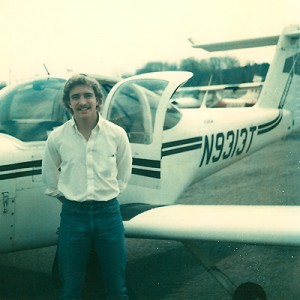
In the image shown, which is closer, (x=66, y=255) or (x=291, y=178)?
(x=66, y=255)

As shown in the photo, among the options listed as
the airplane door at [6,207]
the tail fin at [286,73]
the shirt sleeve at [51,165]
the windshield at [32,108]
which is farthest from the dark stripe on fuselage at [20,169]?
the tail fin at [286,73]

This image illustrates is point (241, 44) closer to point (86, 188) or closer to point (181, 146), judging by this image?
point (181, 146)

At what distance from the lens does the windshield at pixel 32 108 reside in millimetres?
3273

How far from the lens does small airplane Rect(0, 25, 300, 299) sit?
2995 millimetres

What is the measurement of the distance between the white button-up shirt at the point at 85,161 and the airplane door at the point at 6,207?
22.7 inches

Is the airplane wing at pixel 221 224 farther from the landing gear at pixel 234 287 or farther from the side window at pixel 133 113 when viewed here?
the side window at pixel 133 113

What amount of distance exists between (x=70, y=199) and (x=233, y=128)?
3053 millimetres

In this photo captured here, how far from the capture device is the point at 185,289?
11.7ft

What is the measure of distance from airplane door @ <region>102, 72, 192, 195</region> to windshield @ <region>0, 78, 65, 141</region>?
41 cm

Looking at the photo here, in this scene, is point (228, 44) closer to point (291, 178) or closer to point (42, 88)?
point (291, 178)

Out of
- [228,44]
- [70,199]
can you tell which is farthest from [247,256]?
[228,44]

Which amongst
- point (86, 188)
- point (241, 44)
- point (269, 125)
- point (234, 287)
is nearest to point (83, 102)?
point (86, 188)

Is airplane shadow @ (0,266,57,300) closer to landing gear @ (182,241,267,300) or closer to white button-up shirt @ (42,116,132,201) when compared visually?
landing gear @ (182,241,267,300)

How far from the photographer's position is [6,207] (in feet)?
9.71
